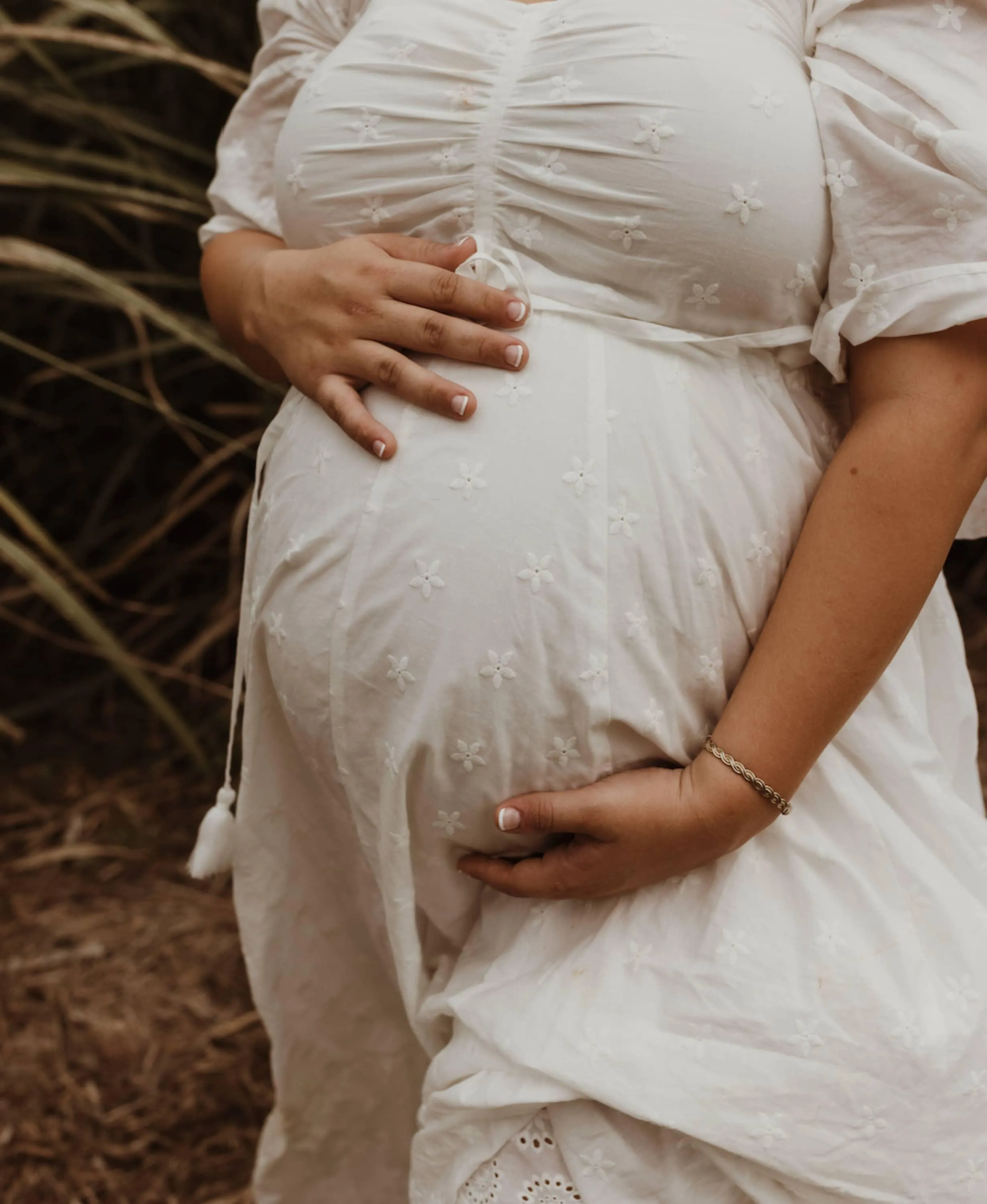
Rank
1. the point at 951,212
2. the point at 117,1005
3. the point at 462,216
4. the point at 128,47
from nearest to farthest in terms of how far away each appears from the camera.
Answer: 1. the point at 951,212
2. the point at 462,216
3. the point at 128,47
4. the point at 117,1005

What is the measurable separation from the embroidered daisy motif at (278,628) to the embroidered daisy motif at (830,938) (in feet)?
1.36

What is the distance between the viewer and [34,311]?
1.84 metres

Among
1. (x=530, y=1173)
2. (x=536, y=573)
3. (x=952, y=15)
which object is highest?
(x=952, y=15)

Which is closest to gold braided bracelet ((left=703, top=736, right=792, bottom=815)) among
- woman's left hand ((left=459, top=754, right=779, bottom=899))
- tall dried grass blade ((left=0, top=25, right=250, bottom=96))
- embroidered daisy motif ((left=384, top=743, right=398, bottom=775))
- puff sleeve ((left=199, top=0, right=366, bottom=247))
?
woman's left hand ((left=459, top=754, right=779, bottom=899))

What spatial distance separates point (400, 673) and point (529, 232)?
12.3 inches

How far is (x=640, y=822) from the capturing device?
2.21 ft

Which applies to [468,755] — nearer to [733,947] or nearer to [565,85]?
[733,947]

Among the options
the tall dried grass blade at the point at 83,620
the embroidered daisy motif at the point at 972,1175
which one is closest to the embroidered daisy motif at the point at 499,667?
the embroidered daisy motif at the point at 972,1175

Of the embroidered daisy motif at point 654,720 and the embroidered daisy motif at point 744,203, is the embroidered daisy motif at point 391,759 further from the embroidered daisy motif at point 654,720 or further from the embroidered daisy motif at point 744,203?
the embroidered daisy motif at point 744,203

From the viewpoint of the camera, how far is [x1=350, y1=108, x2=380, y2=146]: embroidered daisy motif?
74 centimetres

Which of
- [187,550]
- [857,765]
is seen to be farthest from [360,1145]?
[187,550]

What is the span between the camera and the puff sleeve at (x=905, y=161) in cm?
63

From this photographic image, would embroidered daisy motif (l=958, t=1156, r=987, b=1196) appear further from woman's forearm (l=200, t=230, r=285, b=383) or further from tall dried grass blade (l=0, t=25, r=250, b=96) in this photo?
tall dried grass blade (l=0, t=25, r=250, b=96)

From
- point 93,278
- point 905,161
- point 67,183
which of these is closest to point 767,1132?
point 905,161
